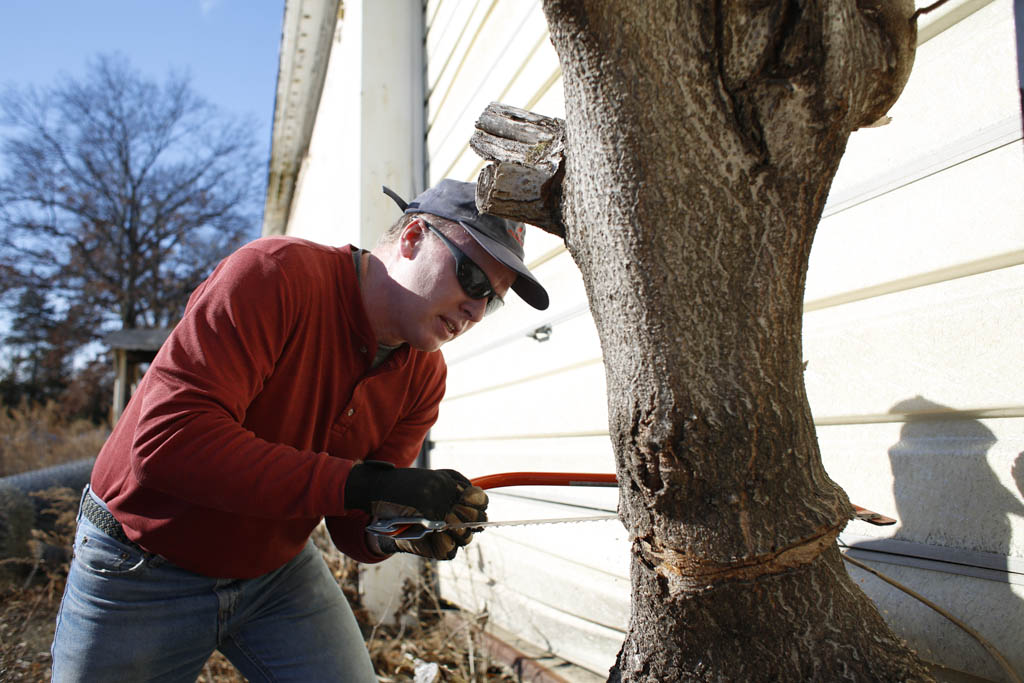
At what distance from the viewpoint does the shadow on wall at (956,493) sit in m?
1.33

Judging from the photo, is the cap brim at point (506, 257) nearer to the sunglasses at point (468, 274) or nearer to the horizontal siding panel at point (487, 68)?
the sunglasses at point (468, 274)

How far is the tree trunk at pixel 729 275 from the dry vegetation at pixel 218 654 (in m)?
2.20

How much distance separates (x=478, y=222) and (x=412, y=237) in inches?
8.4

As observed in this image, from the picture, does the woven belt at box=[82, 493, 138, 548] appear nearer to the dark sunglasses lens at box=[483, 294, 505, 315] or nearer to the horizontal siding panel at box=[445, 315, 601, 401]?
the dark sunglasses lens at box=[483, 294, 505, 315]

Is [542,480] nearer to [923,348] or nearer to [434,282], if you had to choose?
[434,282]

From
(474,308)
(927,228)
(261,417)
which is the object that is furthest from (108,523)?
(927,228)

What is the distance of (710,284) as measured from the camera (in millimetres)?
1100

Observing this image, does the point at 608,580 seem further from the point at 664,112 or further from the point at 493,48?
the point at 493,48

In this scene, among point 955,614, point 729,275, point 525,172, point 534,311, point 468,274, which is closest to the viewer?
point 729,275

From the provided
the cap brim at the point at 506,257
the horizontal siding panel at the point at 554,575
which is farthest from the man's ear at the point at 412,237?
the horizontal siding panel at the point at 554,575

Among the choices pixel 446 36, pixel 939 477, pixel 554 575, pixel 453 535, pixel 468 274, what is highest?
pixel 446 36

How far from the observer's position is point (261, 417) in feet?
6.26

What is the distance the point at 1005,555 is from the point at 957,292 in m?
0.52

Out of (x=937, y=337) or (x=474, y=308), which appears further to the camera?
(x=474, y=308)
